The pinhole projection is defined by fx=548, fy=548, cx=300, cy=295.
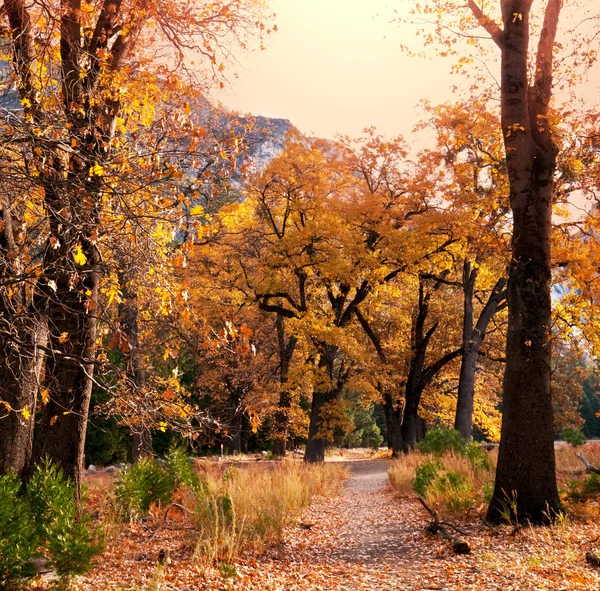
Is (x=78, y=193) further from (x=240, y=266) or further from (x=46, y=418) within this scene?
(x=240, y=266)

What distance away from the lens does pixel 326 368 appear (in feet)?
56.9

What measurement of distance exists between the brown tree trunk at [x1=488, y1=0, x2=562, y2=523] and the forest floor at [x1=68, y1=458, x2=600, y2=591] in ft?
1.70

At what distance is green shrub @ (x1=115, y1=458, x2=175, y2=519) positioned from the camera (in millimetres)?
6980

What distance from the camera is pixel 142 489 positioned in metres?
7.46

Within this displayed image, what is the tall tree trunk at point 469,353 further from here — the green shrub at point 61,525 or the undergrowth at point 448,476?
the green shrub at point 61,525

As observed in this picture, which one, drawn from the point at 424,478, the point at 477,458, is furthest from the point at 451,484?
the point at 477,458

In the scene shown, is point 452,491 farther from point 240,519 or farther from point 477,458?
point 477,458

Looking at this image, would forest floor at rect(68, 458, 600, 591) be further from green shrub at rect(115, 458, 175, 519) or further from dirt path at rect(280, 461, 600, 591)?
green shrub at rect(115, 458, 175, 519)

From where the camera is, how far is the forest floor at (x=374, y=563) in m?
4.68

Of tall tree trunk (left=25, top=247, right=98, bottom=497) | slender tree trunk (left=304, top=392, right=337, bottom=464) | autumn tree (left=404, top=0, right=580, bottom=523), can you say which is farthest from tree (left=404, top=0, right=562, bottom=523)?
slender tree trunk (left=304, top=392, right=337, bottom=464)

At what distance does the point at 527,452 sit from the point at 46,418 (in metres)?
5.76

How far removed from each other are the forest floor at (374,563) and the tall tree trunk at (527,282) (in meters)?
0.57

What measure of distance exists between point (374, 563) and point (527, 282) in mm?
3884

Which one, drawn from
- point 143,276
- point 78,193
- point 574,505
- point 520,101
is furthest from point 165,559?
point 520,101
